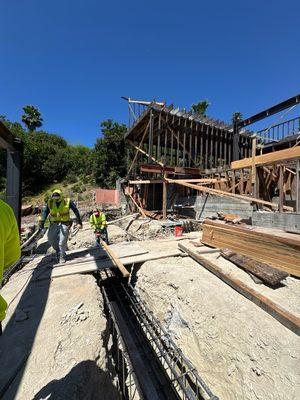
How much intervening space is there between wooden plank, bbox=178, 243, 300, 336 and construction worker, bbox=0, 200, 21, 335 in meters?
3.56

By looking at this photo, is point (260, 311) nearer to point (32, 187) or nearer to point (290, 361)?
point (290, 361)

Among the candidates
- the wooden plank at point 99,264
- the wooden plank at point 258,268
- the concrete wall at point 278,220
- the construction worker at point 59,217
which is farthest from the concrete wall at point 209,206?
the construction worker at point 59,217

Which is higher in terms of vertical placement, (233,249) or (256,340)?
(233,249)

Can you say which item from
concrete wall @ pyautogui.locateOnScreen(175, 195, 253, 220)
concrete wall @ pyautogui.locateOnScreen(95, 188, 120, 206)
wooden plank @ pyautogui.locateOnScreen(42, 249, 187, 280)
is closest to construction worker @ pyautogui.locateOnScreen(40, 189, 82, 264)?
wooden plank @ pyautogui.locateOnScreen(42, 249, 187, 280)

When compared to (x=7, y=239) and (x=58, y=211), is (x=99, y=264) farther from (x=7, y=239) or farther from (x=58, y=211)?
(x=7, y=239)

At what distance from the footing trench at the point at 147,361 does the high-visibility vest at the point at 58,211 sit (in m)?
2.27

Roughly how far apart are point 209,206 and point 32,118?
1452 inches

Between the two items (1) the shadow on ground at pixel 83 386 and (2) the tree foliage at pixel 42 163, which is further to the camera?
(2) the tree foliage at pixel 42 163

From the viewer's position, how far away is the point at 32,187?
29266 millimetres

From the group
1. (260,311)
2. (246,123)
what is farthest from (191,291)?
(246,123)

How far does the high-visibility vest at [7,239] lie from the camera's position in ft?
4.54

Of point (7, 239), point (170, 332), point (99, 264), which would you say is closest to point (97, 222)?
point (99, 264)

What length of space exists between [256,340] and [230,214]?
6721mm

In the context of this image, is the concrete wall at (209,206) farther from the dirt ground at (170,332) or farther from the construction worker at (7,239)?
the construction worker at (7,239)
